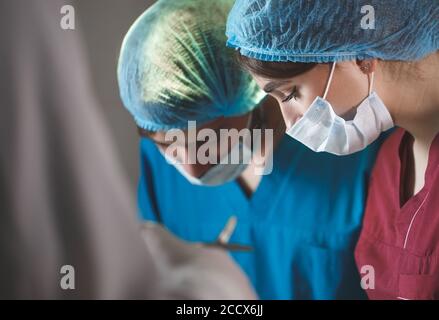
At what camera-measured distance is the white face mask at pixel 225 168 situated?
1538 mm

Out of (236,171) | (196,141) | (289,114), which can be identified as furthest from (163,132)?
(289,114)

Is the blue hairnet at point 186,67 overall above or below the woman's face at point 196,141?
above

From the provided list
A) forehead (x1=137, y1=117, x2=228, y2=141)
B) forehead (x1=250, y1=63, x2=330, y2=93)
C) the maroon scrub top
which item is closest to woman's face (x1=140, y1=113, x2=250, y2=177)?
forehead (x1=137, y1=117, x2=228, y2=141)

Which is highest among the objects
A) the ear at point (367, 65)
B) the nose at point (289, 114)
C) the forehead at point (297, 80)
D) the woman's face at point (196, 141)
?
the ear at point (367, 65)

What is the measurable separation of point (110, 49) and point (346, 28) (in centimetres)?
59

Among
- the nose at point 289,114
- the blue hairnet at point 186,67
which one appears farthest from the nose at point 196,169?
the nose at point 289,114

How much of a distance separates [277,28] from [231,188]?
458 mm

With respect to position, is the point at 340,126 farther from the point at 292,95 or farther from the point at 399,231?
the point at 399,231

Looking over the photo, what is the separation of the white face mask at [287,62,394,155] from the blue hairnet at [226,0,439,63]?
6cm

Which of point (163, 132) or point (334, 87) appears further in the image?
point (163, 132)

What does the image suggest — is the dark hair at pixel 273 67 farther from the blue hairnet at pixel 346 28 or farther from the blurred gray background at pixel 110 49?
the blurred gray background at pixel 110 49

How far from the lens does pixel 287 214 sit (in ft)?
5.09

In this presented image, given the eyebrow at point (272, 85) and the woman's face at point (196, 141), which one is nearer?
the eyebrow at point (272, 85)

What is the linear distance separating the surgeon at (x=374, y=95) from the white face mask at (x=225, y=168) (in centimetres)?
15
